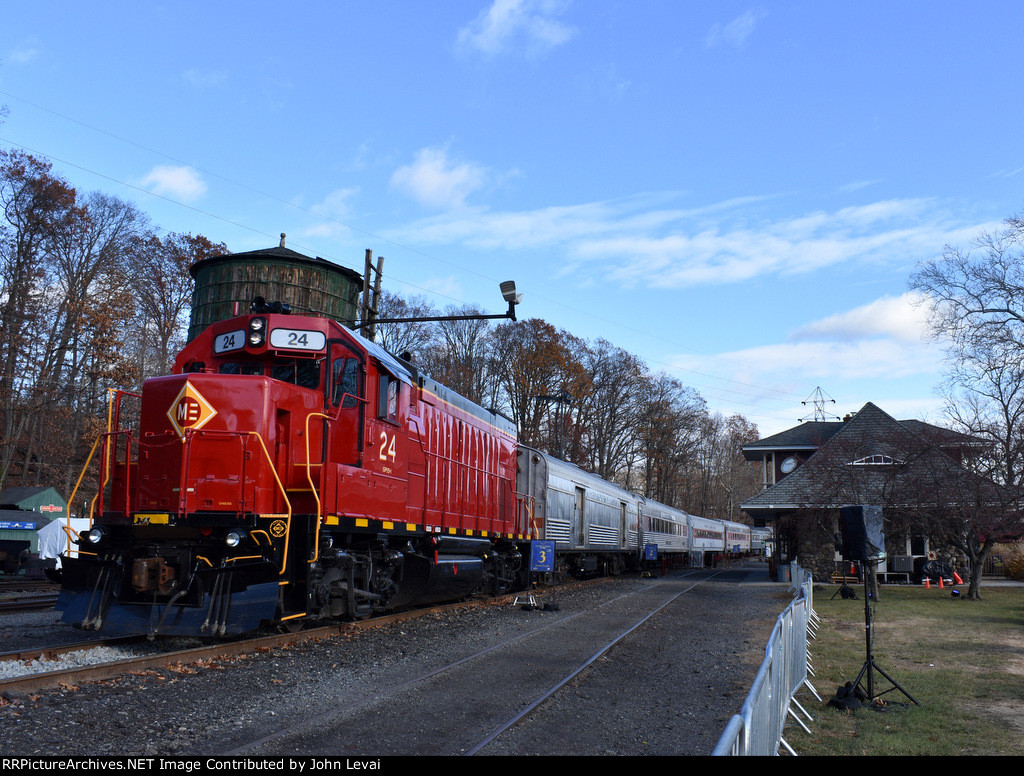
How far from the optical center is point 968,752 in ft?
21.5

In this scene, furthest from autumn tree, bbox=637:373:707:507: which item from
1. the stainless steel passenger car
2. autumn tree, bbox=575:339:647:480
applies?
the stainless steel passenger car

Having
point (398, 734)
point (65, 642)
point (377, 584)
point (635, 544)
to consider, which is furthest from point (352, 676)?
point (635, 544)

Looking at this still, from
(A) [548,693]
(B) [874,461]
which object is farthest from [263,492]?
(B) [874,461]

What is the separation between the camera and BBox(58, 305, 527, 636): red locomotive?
29.6 ft

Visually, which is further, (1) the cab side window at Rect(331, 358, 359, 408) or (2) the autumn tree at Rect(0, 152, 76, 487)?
(2) the autumn tree at Rect(0, 152, 76, 487)

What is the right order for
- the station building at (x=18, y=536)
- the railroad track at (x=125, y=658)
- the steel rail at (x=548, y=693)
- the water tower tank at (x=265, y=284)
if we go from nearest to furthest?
the steel rail at (x=548, y=693) < the railroad track at (x=125, y=658) < the station building at (x=18, y=536) < the water tower tank at (x=265, y=284)

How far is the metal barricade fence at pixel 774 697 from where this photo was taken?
3674 mm

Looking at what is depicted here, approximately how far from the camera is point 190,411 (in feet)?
31.1

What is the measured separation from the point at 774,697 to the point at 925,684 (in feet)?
16.4

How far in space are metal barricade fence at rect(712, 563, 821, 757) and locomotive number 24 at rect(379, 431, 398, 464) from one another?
6060mm

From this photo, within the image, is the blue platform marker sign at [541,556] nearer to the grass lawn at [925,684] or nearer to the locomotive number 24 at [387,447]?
the grass lawn at [925,684]

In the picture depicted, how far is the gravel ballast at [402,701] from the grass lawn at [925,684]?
978 millimetres

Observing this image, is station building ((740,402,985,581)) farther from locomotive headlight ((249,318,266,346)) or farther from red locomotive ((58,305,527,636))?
locomotive headlight ((249,318,266,346))

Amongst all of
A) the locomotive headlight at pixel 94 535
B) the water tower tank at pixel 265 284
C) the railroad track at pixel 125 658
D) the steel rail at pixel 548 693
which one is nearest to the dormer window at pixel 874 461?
the steel rail at pixel 548 693
